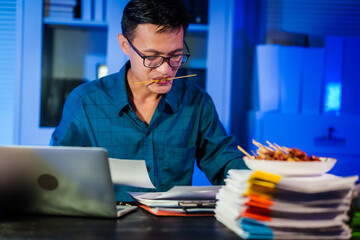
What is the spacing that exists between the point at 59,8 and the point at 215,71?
991 millimetres

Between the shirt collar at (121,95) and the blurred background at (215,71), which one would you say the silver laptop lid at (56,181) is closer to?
the shirt collar at (121,95)

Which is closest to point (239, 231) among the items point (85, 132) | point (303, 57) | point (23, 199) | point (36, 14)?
point (23, 199)

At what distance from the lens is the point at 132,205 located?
1.28 m

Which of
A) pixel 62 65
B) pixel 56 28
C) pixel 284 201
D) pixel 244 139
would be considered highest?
pixel 56 28

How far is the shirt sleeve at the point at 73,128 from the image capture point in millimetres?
1804

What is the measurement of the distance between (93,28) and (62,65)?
314 mm

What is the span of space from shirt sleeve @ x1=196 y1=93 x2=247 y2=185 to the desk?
0.60 m

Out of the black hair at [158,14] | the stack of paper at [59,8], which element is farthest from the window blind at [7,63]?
the black hair at [158,14]

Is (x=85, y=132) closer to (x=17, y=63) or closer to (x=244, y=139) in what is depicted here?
(x=17, y=63)

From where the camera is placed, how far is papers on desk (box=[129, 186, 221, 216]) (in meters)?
1.17

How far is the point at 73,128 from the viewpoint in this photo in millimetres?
1832

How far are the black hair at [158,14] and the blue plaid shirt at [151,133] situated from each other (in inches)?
10.9

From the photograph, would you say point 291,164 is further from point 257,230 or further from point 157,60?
point 157,60

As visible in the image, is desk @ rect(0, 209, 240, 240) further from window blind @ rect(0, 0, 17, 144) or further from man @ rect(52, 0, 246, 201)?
window blind @ rect(0, 0, 17, 144)
